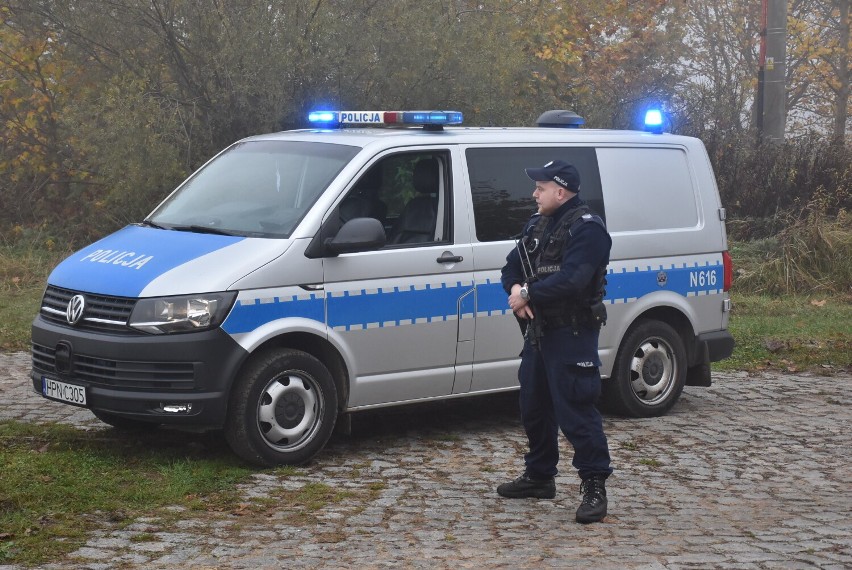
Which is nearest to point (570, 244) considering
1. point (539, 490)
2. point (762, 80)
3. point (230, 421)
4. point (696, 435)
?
point (539, 490)

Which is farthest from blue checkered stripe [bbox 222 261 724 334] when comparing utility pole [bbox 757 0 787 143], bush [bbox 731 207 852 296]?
utility pole [bbox 757 0 787 143]

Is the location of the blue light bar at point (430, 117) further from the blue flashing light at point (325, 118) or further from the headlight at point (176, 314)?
the headlight at point (176, 314)

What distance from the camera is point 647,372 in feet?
28.3

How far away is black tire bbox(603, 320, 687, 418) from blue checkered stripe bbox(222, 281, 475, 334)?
139 cm

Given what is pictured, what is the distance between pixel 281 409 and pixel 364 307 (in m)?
0.75

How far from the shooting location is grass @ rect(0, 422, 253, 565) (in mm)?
5555

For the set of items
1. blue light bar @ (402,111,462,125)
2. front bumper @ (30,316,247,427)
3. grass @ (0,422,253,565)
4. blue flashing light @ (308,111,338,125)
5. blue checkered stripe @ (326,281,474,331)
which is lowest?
grass @ (0,422,253,565)

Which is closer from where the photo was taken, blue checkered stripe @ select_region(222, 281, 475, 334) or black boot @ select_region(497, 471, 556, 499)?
black boot @ select_region(497, 471, 556, 499)

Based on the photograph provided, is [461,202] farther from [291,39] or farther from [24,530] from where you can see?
[291,39]

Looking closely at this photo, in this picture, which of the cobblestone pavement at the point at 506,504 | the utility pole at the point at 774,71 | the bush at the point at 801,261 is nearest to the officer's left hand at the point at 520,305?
the cobblestone pavement at the point at 506,504

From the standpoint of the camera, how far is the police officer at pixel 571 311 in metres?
6.03

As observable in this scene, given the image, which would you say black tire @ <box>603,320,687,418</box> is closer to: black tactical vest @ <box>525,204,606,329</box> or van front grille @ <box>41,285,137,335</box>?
black tactical vest @ <box>525,204,606,329</box>

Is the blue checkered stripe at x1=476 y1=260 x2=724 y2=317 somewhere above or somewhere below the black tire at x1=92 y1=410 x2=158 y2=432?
above

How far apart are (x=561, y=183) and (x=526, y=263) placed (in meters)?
0.45
